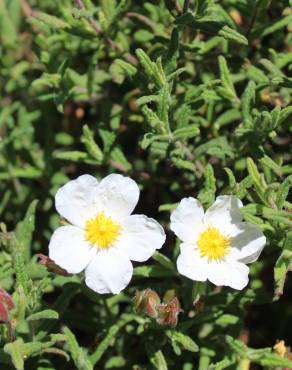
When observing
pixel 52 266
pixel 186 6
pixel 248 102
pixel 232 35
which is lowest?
pixel 52 266

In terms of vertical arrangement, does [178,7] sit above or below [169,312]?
above

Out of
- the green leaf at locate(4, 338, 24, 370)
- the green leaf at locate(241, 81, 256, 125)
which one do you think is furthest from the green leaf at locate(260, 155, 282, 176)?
the green leaf at locate(4, 338, 24, 370)

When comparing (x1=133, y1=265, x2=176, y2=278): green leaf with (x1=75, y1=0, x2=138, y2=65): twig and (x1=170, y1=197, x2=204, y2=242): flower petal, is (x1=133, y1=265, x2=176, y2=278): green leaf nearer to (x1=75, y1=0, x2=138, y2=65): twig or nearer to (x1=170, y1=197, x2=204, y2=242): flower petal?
(x1=170, y1=197, x2=204, y2=242): flower petal

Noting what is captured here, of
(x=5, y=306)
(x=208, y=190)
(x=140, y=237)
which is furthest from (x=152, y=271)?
(x=5, y=306)

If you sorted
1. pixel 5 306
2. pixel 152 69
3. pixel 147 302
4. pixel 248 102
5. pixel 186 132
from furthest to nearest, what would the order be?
pixel 248 102 → pixel 186 132 → pixel 152 69 → pixel 147 302 → pixel 5 306

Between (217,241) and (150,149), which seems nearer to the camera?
(217,241)

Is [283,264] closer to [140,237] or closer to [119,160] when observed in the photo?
[140,237]
